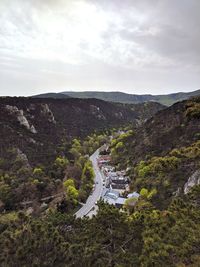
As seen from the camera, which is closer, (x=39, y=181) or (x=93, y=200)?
(x=93, y=200)

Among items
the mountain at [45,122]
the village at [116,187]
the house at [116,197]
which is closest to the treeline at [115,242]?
the village at [116,187]

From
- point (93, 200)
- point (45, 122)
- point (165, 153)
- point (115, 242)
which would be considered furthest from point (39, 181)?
point (45, 122)

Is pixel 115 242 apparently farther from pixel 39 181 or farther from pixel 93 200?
pixel 39 181

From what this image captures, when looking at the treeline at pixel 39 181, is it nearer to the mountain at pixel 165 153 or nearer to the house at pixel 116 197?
the house at pixel 116 197

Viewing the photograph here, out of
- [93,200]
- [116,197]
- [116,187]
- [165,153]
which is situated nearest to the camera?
[116,197]

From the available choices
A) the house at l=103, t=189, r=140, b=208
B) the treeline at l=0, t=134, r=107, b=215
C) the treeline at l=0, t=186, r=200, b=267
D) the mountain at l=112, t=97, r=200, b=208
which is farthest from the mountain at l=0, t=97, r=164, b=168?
the treeline at l=0, t=186, r=200, b=267

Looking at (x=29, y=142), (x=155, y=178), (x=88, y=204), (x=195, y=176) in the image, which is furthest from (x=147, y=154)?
(x=29, y=142)
